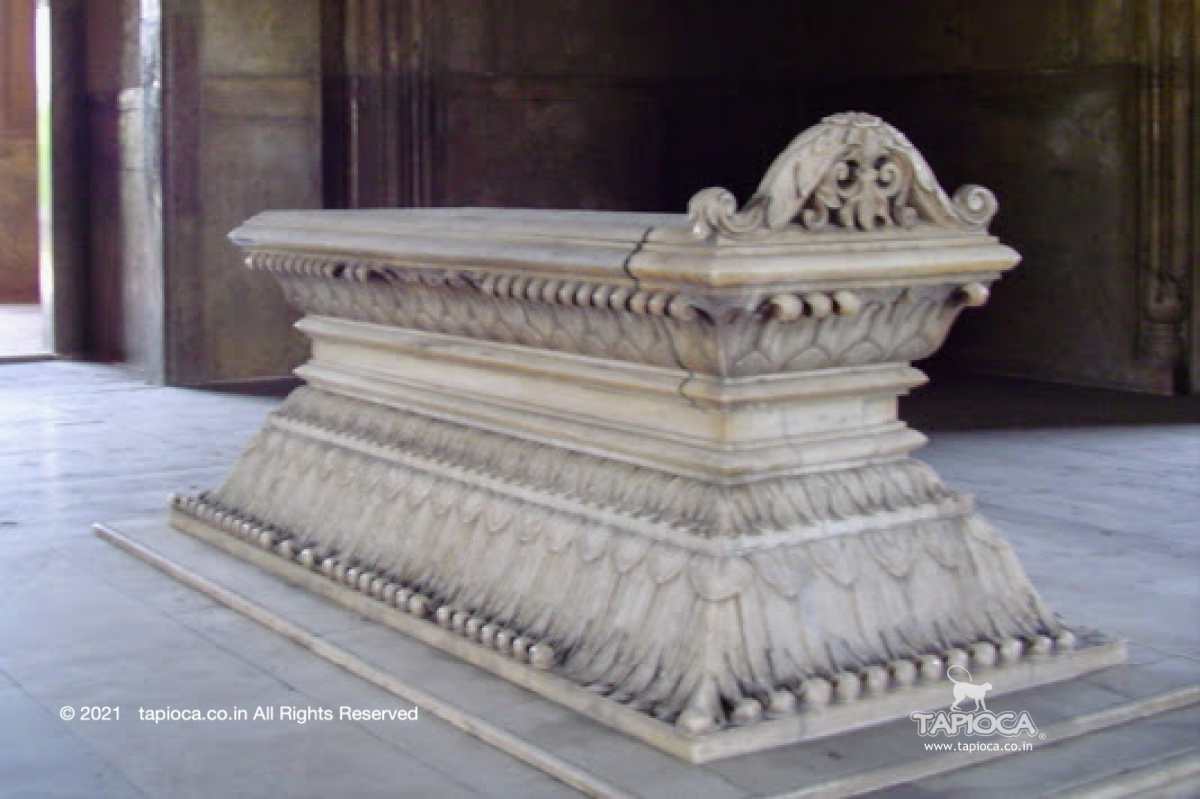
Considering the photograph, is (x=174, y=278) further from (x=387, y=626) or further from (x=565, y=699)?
(x=565, y=699)

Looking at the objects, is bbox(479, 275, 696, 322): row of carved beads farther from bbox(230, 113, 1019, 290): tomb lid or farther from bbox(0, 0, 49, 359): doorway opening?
bbox(0, 0, 49, 359): doorway opening

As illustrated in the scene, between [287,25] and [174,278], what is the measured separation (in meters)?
1.51

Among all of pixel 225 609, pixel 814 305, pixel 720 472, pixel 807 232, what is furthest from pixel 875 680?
pixel 225 609

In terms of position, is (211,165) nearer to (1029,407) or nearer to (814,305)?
(1029,407)

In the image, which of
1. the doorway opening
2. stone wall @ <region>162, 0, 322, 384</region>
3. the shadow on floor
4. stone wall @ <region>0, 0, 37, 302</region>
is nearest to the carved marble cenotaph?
the shadow on floor

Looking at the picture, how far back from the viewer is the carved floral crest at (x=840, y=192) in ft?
10.2

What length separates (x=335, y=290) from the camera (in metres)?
4.61

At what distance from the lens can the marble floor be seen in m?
3.02

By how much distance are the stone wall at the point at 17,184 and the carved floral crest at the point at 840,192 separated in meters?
12.7

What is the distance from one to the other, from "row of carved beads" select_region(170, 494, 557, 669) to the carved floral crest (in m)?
0.96

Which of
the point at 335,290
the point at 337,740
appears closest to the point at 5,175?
the point at 335,290

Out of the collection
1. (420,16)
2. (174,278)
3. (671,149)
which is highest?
(420,16)

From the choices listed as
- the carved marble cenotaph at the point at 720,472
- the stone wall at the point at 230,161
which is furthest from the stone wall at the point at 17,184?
the carved marble cenotaph at the point at 720,472

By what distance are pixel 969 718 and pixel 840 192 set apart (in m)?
1.03
